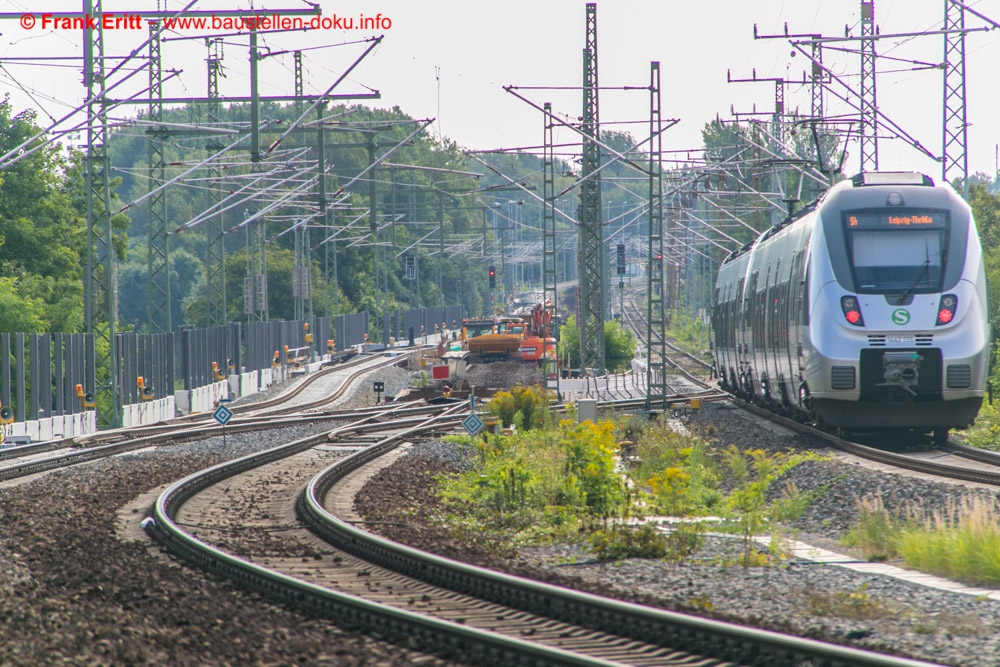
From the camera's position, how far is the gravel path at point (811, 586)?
772cm

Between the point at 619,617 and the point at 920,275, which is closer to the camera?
the point at 619,617

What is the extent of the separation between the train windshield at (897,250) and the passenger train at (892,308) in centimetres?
2

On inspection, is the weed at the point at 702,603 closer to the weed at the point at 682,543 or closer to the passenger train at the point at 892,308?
the weed at the point at 682,543

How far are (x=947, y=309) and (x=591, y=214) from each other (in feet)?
65.2

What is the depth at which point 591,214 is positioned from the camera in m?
37.8

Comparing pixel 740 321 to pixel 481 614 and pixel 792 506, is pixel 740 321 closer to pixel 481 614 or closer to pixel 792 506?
pixel 792 506

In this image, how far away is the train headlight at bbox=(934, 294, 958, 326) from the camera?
18.6 metres

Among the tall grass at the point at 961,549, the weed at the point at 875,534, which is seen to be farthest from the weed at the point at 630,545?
the tall grass at the point at 961,549

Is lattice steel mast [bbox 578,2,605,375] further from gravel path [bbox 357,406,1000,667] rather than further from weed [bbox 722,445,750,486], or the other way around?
gravel path [bbox 357,406,1000,667]

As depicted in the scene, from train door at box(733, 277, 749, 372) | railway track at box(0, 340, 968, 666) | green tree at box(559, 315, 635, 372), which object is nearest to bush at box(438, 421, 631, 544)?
railway track at box(0, 340, 968, 666)

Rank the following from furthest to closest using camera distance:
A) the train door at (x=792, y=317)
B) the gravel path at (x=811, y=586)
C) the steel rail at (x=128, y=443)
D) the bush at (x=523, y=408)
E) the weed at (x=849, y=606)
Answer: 1. the bush at (x=523, y=408)
2. the train door at (x=792, y=317)
3. the steel rail at (x=128, y=443)
4. the weed at (x=849, y=606)
5. the gravel path at (x=811, y=586)

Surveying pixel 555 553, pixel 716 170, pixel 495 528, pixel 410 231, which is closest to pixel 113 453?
pixel 495 528

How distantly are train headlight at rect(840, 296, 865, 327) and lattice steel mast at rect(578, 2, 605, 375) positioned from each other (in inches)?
639

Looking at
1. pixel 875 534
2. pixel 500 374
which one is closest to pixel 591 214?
pixel 500 374
